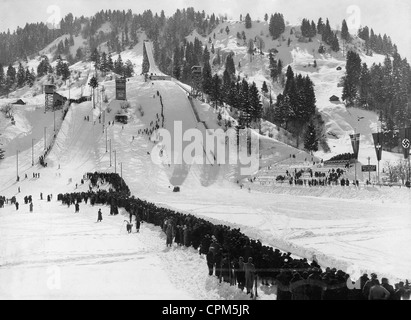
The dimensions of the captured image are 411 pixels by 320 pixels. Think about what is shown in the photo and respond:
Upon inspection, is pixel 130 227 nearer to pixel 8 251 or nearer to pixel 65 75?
pixel 8 251

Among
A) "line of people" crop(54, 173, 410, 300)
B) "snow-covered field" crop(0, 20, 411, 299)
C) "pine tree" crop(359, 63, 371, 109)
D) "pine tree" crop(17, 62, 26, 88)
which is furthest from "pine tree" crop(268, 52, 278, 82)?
"line of people" crop(54, 173, 410, 300)

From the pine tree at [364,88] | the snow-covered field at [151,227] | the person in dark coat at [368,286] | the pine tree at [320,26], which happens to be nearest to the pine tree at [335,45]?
the pine tree at [320,26]

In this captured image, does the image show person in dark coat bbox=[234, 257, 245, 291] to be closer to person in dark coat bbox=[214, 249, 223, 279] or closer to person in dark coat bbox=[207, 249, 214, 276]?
person in dark coat bbox=[214, 249, 223, 279]

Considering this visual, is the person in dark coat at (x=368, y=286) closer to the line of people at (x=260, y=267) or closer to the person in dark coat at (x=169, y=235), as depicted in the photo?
the line of people at (x=260, y=267)

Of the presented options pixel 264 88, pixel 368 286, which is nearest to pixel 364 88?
pixel 264 88

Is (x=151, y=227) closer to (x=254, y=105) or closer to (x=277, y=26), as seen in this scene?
(x=254, y=105)

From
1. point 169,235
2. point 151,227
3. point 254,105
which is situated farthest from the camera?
point 254,105

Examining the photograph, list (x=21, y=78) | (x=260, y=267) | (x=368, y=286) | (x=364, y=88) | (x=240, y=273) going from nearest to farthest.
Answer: (x=368, y=286) < (x=240, y=273) < (x=260, y=267) < (x=364, y=88) < (x=21, y=78)

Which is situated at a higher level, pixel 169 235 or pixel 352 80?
pixel 352 80

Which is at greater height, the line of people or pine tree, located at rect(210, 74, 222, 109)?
pine tree, located at rect(210, 74, 222, 109)
